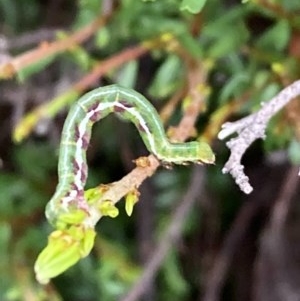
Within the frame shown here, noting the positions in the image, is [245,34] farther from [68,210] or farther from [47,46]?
[68,210]

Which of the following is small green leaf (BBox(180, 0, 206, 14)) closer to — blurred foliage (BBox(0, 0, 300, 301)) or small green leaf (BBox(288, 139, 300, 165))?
blurred foliage (BBox(0, 0, 300, 301))

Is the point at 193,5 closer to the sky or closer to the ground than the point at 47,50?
closer to the ground

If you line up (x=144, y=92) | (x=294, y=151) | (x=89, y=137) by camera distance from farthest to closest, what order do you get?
(x=144, y=92) → (x=294, y=151) → (x=89, y=137)

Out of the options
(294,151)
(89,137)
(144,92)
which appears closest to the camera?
(89,137)

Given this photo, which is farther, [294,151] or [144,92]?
[144,92]

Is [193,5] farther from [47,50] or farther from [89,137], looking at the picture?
[47,50]

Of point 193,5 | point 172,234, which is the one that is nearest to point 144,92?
point 172,234

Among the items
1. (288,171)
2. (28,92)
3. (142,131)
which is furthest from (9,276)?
(142,131)
